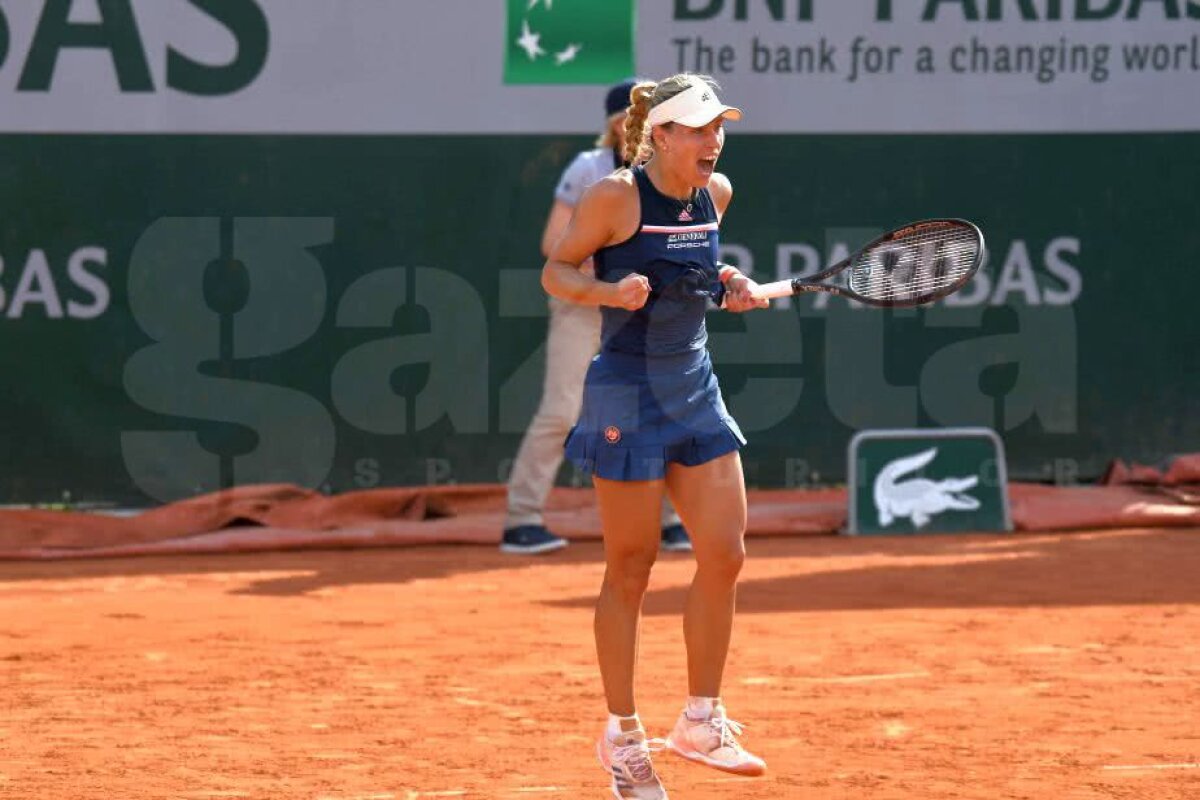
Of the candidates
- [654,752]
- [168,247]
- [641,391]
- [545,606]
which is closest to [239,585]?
[545,606]

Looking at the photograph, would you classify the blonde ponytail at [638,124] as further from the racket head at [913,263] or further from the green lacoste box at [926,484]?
the green lacoste box at [926,484]

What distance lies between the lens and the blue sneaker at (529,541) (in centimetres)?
855

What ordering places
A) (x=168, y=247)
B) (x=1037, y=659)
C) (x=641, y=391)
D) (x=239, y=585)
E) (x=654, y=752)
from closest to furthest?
(x=641, y=391)
(x=654, y=752)
(x=1037, y=659)
(x=239, y=585)
(x=168, y=247)

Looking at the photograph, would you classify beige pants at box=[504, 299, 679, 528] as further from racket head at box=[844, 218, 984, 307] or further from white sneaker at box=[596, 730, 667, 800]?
white sneaker at box=[596, 730, 667, 800]

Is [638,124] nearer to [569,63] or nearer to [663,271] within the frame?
[663,271]

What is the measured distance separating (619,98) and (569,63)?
5.43 feet

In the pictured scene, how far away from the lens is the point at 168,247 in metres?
9.27

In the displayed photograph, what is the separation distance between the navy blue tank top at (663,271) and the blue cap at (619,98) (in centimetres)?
314

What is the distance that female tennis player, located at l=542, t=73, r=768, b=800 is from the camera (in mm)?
4570

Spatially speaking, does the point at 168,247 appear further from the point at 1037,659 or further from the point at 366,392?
the point at 1037,659

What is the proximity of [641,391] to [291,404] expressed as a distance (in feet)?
16.5

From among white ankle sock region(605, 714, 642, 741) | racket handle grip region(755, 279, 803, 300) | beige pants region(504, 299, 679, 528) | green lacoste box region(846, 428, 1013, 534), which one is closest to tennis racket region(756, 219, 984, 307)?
racket handle grip region(755, 279, 803, 300)

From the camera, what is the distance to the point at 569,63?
369 inches

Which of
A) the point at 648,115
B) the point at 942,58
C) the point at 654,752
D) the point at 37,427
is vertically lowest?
the point at 654,752
